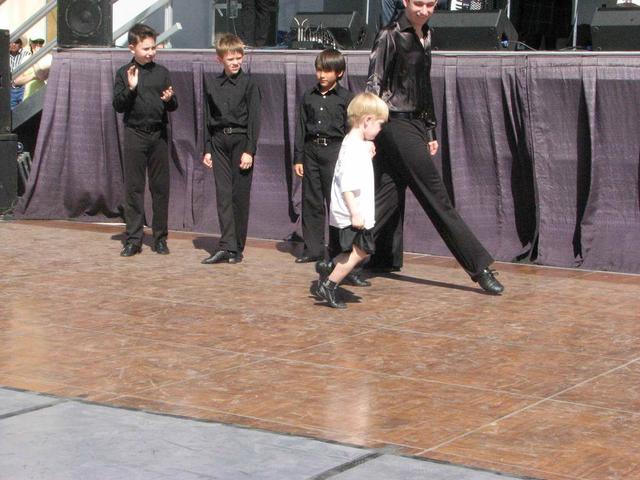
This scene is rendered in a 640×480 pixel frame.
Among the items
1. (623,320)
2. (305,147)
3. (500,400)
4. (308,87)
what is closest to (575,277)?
(623,320)

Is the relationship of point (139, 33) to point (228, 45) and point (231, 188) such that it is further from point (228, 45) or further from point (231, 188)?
point (231, 188)

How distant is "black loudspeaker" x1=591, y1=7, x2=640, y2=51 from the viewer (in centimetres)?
1200

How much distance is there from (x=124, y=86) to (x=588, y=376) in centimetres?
545

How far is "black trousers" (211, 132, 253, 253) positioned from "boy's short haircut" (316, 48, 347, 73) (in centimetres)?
94

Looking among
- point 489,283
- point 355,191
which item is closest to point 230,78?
point 355,191

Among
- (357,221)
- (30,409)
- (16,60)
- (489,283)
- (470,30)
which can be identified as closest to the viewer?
(30,409)

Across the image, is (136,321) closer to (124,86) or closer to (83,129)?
(124,86)

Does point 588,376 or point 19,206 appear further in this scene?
point 19,206

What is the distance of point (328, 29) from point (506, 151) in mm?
4122

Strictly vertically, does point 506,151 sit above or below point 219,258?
above

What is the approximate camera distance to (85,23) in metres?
13.1

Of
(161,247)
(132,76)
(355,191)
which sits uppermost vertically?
(132,76)

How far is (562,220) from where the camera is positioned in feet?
33.4

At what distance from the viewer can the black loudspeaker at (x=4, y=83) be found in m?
13.1
